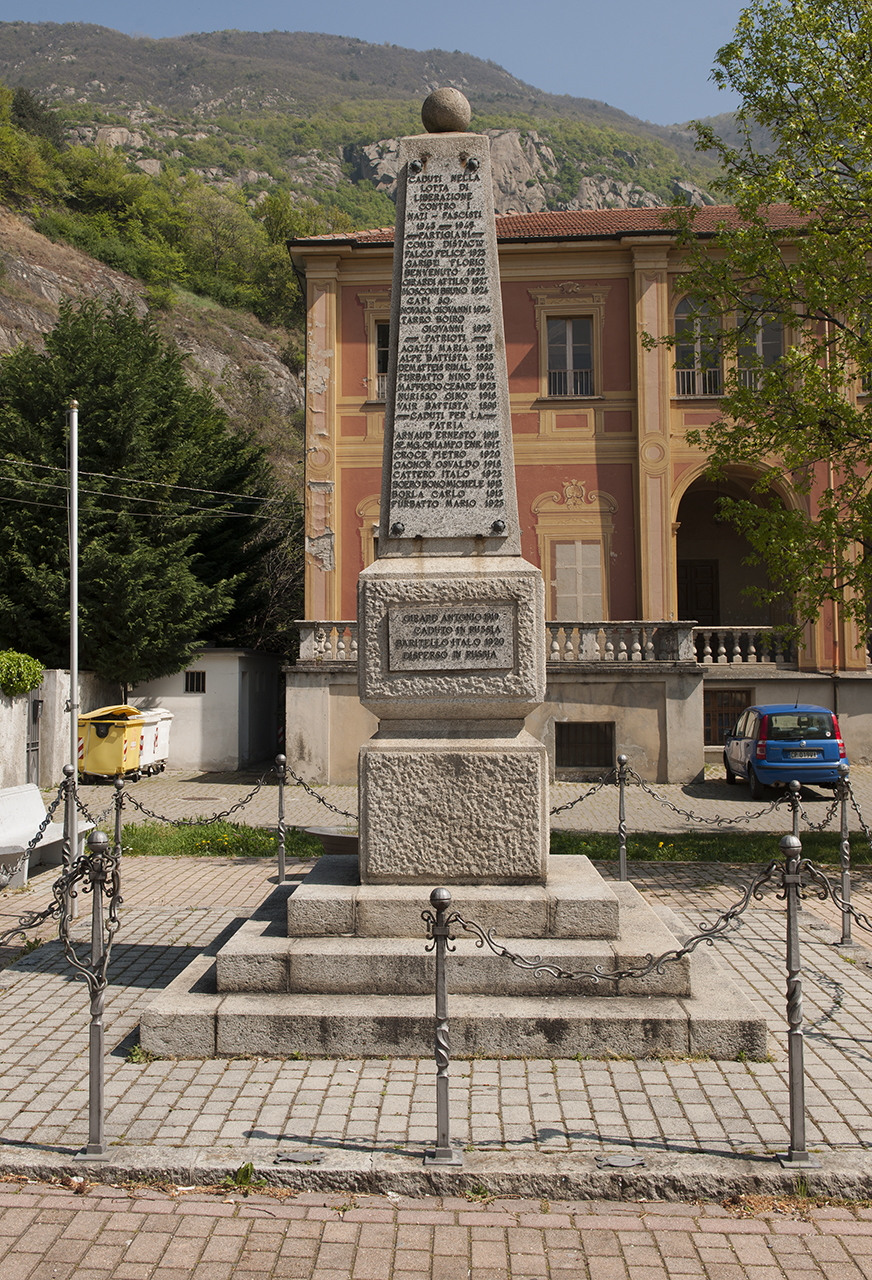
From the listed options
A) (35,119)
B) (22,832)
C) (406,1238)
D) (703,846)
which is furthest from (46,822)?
(35,119)

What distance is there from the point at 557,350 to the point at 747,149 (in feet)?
30.1

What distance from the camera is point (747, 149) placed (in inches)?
496

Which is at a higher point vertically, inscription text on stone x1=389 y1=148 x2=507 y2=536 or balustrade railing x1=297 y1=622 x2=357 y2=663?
inscription text on stone x1=389 y1=148 x2=507 y2=536

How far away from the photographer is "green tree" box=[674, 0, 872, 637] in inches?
423

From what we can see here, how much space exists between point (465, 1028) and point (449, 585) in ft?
7.76

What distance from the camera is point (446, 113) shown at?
6.08m

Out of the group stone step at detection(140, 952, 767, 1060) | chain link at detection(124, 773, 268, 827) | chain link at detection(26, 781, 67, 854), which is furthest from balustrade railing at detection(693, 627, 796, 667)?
stone step at detection(140, 952, 767, 1060)

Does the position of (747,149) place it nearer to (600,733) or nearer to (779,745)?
(779,745)

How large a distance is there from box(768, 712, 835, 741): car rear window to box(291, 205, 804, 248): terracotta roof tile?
11.3 meters

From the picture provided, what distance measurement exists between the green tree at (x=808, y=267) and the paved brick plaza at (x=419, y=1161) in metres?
6.87

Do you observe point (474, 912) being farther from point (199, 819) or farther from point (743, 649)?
point (743, 649)

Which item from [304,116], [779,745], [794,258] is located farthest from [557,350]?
[304,116]

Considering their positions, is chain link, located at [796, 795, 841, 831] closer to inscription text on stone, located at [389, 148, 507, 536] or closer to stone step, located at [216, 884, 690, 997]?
stone step, located at [216, 884, 690, 997]

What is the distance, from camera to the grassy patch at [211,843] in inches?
444
